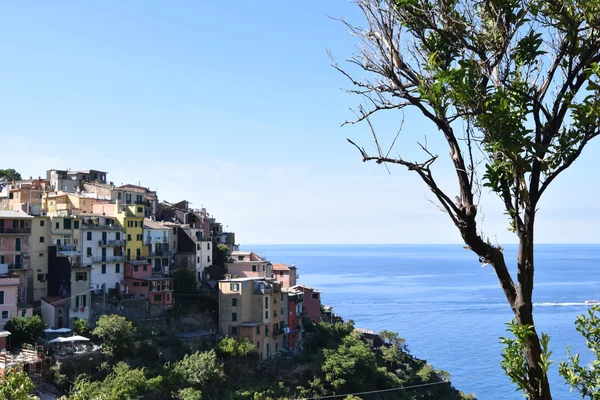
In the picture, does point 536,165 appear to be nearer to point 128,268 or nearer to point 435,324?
point 128,268

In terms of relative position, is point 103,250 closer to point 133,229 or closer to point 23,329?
point 133,229

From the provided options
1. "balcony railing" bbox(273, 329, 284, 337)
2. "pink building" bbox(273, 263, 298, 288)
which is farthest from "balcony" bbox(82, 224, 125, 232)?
"pink building" bbox(273, 263, 298, 288)

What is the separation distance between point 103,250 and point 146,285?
162 inches

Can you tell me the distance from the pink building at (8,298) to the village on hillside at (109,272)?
2.4 inches

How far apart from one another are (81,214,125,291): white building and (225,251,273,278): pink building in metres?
13.0

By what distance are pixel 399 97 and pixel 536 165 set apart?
1217mm

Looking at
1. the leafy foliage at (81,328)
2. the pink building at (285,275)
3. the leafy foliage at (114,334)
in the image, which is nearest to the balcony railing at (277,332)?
the pink building at (285,275)

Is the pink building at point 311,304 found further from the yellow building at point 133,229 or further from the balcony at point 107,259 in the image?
the balcony at point 107,259

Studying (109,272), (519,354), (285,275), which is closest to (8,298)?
(109,272)

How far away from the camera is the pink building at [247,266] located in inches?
2333

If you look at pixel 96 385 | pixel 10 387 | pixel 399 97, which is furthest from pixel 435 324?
pixel 399 97

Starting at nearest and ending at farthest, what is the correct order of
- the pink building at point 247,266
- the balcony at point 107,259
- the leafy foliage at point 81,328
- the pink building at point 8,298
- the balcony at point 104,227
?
the pink building at point 8,298 → the leafy foliage at point 81,328 → the balcony at point 107,259 → the balcony at point 104,227 → the pink building at point 247,266

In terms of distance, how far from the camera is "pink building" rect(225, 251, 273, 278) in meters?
59.2

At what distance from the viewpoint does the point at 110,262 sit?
47625mm
